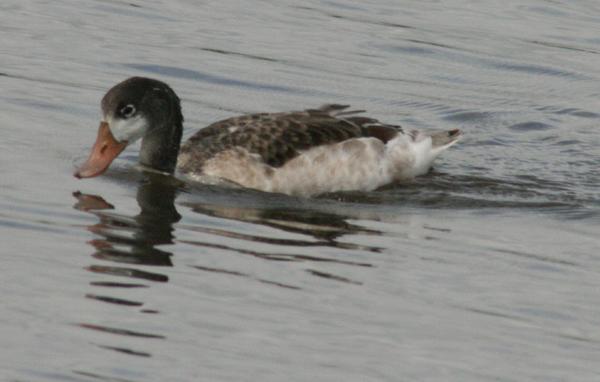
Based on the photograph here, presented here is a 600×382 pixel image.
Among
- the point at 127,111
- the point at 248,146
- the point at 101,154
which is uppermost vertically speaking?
the point at 127,111

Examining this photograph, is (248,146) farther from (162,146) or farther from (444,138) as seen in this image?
(444,138)

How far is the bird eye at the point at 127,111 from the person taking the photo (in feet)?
49.8

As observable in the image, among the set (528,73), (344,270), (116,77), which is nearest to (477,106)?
(528,73)

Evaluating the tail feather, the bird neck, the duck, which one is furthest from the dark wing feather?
the tail feather

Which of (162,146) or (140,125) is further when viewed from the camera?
(162,146)

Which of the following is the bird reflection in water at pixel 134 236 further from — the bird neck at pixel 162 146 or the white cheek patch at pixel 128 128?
the white cheek patch at pixel 128 128

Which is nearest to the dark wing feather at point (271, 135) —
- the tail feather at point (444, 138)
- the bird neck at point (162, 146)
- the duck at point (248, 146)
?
the duck at point (248, 146)

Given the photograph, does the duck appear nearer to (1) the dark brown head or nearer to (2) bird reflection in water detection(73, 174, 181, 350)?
(1) the dark brown head

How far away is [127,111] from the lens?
15.2 m

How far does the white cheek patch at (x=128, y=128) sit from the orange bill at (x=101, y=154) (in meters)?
0.04

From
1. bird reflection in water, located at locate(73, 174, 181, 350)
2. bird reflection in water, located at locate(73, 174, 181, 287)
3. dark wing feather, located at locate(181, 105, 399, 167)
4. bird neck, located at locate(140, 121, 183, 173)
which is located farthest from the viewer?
bird neck, located at locate(140, 121, 183, 173)

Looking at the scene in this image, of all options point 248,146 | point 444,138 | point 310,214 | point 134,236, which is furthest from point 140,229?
point 444,138

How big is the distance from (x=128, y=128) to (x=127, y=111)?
0.15m

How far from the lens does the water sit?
1044 cm
